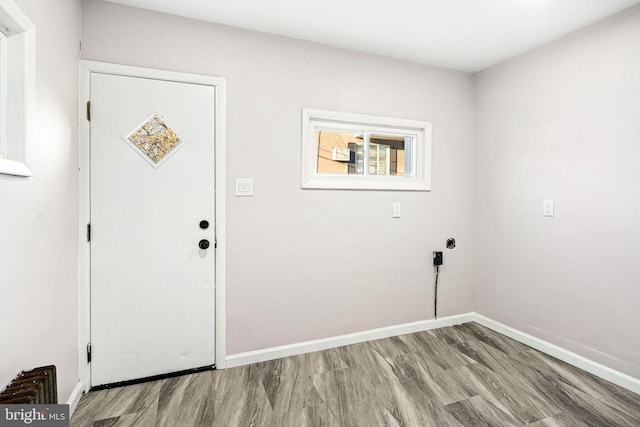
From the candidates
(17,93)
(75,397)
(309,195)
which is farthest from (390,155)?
(75,397)

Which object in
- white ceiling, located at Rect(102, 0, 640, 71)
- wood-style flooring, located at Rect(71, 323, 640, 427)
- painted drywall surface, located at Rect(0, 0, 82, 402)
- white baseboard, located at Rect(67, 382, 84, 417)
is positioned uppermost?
white ceiling, located at Rect(102, 0, 640, 71)

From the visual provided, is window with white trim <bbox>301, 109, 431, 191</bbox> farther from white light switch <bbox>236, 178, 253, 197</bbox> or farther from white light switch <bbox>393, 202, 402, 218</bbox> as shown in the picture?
white light switch <bbox>236, 178, 253, 197</bbox>

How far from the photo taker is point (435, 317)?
115 inches

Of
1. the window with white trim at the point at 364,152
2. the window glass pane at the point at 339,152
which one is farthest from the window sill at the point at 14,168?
the window glass pane at the point at 339,152

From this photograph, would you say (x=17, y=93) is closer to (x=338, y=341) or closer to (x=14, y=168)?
(x=14, y=168)

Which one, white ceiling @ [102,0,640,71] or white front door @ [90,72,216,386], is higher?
white ceiling @ [102,0,640,71]

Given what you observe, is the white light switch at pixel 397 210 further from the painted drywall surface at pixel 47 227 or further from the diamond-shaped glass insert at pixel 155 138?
the painted drywall surface at pixel 47 227

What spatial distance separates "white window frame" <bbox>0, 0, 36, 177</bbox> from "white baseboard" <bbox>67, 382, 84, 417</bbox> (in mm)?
1324

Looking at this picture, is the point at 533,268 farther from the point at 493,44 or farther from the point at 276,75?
the point at 276,75

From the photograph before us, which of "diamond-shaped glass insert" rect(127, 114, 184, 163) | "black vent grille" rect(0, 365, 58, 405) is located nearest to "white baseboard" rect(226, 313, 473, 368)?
"black vent grille" rect(0, 365, 58, 405)

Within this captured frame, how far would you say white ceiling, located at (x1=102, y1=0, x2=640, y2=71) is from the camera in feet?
6.35

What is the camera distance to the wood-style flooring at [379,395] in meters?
1.70

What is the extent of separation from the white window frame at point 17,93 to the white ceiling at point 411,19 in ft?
3.01

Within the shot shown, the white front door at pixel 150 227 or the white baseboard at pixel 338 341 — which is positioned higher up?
the white front door at pixel 150 227
